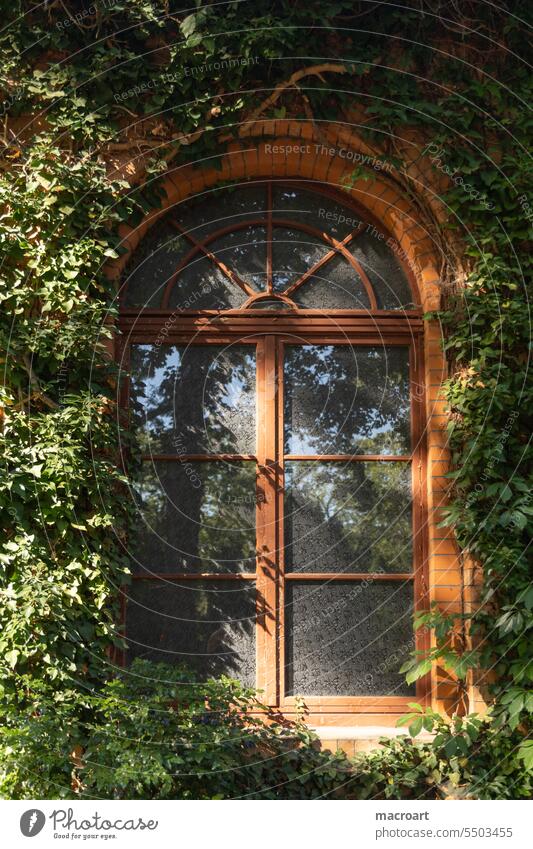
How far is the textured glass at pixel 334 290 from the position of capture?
5379mm

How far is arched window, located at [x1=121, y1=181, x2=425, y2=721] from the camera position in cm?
506

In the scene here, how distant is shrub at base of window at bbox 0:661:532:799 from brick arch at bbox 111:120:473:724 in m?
1.43

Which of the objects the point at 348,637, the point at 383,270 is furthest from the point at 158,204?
the point at 348,637

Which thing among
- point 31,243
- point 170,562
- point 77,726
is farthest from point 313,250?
point 77,726

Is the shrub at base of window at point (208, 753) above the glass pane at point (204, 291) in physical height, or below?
below

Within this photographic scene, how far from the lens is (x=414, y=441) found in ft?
17.3

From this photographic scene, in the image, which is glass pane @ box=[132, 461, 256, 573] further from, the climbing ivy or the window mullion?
the climbing ivy

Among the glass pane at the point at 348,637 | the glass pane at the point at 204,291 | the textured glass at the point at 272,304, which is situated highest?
the glass pane at the point at 204,291

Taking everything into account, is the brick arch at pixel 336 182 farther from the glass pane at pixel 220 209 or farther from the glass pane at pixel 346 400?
the glass pane at pixel 346 400

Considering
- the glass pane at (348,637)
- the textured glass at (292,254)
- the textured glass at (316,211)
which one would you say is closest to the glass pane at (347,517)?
the glass pane at (348,637)

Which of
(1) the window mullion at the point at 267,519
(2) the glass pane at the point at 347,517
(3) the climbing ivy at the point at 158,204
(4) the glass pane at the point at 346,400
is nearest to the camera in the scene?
(3) the climbing ivy at the point at 158,204

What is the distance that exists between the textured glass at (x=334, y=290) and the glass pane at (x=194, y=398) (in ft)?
1.44

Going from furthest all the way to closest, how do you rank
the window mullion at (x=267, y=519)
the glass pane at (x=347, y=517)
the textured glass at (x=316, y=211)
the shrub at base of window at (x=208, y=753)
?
the textured glass at (x=316, y=211)
the glass pane at (x=347, y=517)
the window mullion at (x=267, y=519)
the shrub at base of window at (x=208, y=753)
